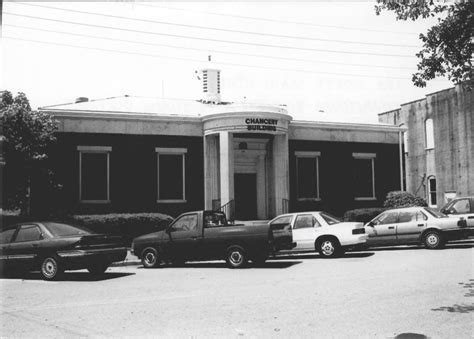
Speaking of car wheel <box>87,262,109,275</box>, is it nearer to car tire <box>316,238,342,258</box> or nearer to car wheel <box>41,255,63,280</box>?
car wheel <box>41,255,63,280</box>

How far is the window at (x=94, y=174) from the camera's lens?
80.5 ft

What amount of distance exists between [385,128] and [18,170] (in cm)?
1884

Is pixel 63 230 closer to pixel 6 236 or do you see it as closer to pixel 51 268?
pixel 51 268

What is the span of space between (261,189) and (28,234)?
15.4 metres

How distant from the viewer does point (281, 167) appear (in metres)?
26.2

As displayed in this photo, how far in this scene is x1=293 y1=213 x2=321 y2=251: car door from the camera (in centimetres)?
1711

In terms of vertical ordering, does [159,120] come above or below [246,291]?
above

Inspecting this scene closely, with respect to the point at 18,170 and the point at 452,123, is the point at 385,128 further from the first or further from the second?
the point at 18,170

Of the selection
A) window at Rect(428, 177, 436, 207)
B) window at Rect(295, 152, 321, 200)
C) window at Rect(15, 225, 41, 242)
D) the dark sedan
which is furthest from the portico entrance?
window at Rect(428, 177, 436, 207)

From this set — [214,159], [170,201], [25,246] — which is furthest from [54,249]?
[214,159]

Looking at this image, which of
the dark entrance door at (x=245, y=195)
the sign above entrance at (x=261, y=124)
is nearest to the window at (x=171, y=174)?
the dark entrance door at (x=245, y=195)

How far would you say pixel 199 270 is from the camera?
581 inches

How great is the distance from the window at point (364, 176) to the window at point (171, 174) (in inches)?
375

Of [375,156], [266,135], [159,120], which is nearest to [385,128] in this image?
[375,156]
